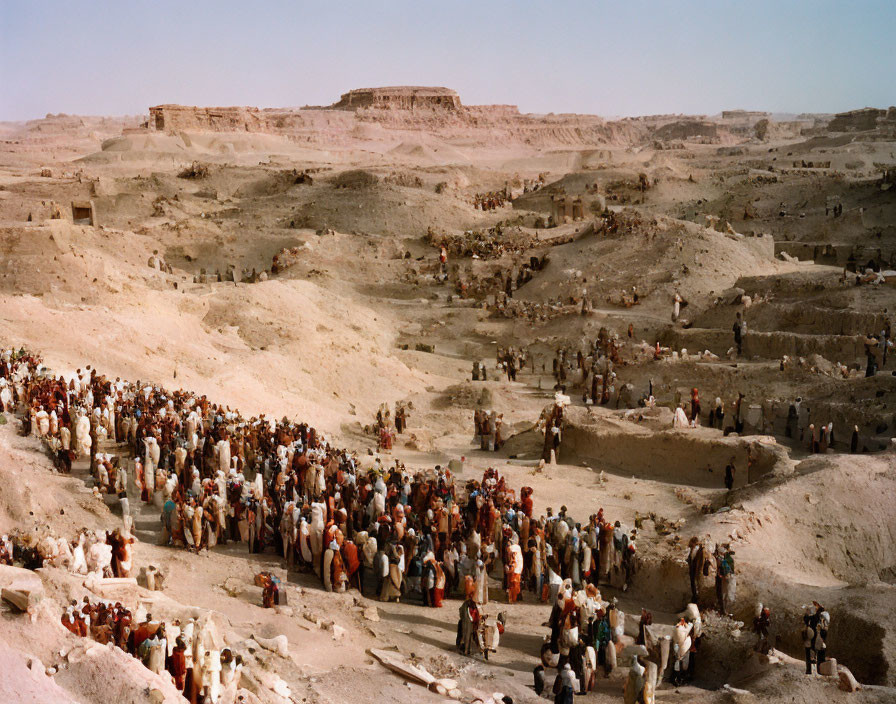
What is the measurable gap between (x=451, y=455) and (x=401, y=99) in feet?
356

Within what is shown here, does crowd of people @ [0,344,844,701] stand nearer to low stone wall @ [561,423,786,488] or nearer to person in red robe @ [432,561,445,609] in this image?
person in red robe @ [432,561,445,609]

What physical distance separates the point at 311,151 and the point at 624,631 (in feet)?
261

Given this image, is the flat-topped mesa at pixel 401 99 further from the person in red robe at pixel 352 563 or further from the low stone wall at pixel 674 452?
the person in red robe at pixel 352 563

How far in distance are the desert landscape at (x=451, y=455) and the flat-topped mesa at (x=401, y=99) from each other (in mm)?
78121

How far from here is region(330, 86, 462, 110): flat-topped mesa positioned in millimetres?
123812


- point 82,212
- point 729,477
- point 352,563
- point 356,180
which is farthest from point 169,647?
point 356,180

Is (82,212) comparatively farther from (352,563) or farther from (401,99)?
(401,99)

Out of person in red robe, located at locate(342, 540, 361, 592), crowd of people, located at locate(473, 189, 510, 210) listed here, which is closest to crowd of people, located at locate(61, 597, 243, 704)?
person in red robe, located at locate(342, 540, 361, 592)

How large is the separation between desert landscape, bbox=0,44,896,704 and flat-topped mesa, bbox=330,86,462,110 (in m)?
78.1

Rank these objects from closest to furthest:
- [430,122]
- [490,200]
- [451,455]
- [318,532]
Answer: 1. [318,532]
2. [451,455]
3. [490,200]
4. [430,122]

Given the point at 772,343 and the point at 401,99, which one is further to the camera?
the point at 401,99

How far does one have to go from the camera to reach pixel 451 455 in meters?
22.1

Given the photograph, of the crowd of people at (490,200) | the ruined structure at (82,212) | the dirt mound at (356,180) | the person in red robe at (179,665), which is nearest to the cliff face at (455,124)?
the dirt mound at (356,180)

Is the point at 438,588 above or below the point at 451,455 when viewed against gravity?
above
